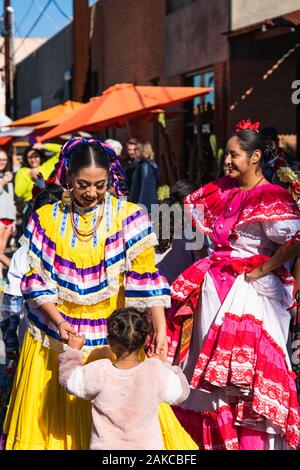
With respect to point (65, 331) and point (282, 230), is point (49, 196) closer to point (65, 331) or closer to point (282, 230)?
point (282, 230)

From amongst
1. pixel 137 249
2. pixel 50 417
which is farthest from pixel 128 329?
pixel 50 417

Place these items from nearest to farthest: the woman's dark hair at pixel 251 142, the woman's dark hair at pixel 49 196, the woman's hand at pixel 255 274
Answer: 1. the woman's hand at pixel 255 274
2. the woman's dark hair at pixel 251 142
3. the woman's dark hair at pixel 49 196

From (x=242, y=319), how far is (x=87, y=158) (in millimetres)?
1524

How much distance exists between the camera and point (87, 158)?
4621 mm

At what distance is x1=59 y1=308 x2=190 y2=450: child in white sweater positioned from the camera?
425 cm

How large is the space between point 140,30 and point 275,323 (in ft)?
50.5

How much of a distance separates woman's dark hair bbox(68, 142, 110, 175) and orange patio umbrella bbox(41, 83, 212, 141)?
27.2ft

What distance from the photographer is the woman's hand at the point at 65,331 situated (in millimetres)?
4488

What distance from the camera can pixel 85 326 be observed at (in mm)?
4621

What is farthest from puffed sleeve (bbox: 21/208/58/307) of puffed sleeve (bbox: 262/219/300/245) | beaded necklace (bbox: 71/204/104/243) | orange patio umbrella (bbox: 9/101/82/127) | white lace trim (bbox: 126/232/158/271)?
orange patio umbrella (bbox: 9/101/82/127)

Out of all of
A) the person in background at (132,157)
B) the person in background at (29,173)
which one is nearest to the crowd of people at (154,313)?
the person in background at (132,157)

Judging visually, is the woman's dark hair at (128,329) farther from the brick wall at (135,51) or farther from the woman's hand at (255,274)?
the brick wall at (135,51)

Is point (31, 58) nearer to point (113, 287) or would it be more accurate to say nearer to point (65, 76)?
point (65, 76)
